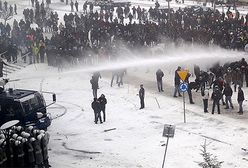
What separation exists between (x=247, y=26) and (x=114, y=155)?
1972 cm

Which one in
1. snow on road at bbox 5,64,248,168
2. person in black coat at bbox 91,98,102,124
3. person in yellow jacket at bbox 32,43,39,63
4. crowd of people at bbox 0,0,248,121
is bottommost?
snow on road at bbox 5,64,248,168

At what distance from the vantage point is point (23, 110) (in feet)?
70.6

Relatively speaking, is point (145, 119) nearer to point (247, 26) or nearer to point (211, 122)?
point (211, 122)

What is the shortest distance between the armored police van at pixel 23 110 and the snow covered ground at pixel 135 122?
1126 mm

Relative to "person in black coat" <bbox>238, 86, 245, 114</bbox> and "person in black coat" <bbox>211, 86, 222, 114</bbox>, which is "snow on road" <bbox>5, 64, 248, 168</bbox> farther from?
"person in black coat" <bbox>238, 86, 245, 114</bbox>

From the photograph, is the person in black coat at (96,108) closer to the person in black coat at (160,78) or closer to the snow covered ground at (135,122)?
the snow covered ground at (135,122)

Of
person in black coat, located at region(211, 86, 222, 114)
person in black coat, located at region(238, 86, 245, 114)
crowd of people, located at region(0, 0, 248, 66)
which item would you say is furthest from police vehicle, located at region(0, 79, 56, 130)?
crowd of people, located at region(0, 0, 248, 66)

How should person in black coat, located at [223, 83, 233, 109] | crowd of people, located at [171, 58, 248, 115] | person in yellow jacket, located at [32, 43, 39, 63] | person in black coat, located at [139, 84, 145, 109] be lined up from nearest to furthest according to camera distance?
person in black coat, located at [223, 83, 233, 109], crowd of people, located at [171, 58, 248, 115], person in black coat, located at [139, 84, 145, 109], person in yellow jacket, located at [32, 43, 39, 63]

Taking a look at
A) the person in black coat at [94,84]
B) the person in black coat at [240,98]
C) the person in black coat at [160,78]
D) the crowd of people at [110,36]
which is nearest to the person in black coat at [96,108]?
the person in black coat at [94,84]

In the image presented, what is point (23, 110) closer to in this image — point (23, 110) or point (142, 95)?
point (23, 110)

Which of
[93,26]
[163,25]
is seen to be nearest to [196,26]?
[163,25]

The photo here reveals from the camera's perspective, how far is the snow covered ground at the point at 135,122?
1991cm

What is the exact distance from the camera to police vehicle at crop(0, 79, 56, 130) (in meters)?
21.5

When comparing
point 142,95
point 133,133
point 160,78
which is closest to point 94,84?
point 142,95
